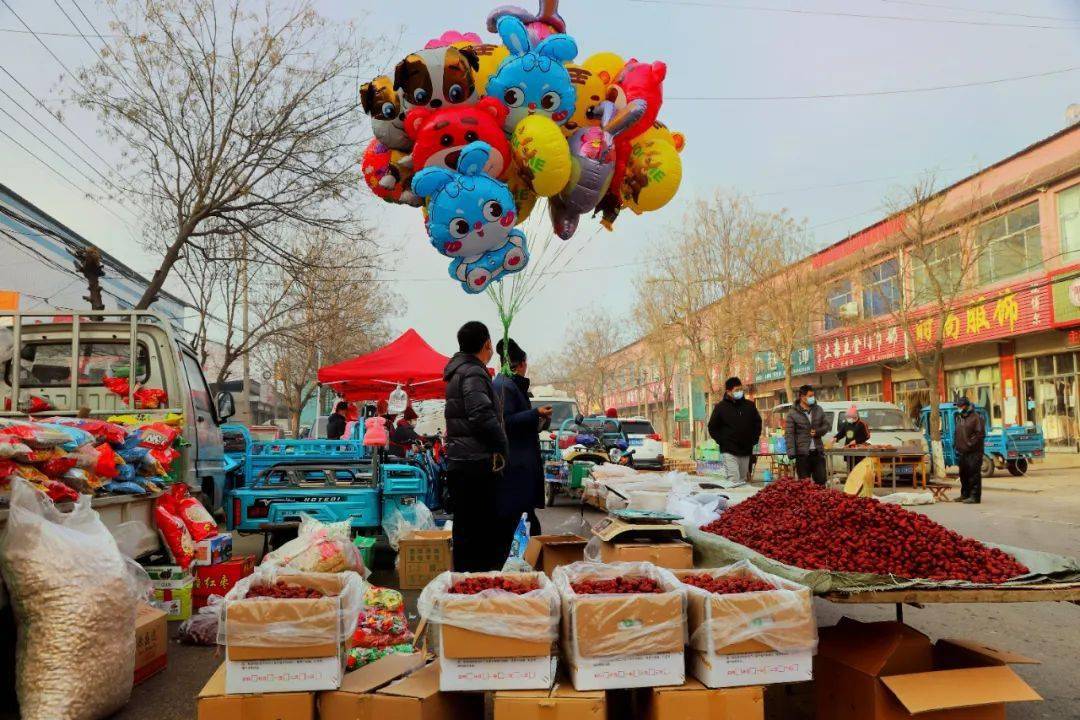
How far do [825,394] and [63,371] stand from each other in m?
35.7

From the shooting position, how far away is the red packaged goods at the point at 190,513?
5.91 meters

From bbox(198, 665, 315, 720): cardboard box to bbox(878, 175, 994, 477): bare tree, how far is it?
18540 millimetres

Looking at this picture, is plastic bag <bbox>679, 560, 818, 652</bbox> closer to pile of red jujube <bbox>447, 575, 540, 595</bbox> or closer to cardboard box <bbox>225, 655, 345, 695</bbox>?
pile of red jujube <bbox>447, 575, 540, 595</bbox>

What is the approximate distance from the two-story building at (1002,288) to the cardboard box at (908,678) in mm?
18753

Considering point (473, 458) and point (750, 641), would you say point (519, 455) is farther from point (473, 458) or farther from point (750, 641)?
point (750, 641)

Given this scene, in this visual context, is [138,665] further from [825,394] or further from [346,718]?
[825,394]

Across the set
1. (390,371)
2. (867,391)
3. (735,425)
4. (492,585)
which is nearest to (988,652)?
(492,585)

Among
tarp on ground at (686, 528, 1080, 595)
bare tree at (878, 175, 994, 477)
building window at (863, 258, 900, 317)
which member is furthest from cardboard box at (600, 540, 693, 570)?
building window at (863, 258, 900, 317)

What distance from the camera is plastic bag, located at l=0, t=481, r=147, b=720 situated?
360 centimetres

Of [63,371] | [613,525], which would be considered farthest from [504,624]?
[63,371]

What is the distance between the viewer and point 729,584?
3510mm

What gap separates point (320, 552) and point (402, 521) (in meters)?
1.78

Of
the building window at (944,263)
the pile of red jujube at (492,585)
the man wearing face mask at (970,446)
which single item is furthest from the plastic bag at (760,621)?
the building window at (944,263)

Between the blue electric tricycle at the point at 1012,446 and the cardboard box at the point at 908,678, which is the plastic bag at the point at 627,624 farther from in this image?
the blue electric tricycle at the point at 1012,446
